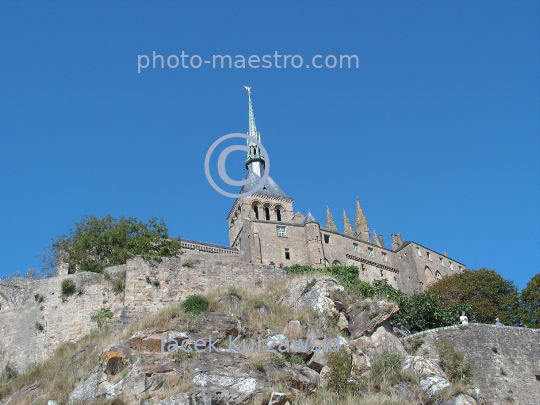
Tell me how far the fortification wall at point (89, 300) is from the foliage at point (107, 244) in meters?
3.48

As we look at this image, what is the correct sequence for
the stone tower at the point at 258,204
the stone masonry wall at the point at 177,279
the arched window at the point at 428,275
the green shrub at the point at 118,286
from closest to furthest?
the stone masonry wall at the point at 177,279 → the green shrub at the point at 118,286 → the arched window at the point at 428,275 → the stone tower at the point at 258,204

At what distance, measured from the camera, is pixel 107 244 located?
33.1m

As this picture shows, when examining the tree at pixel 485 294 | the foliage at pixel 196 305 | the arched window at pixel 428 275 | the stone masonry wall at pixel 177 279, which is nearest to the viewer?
the foliage at pixel 196 305

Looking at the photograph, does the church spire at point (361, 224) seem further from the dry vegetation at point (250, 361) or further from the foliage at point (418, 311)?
the dry vegetation at point (250, 361)

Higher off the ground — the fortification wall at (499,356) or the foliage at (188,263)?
the foliage at (188,263)

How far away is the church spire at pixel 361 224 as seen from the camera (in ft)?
255

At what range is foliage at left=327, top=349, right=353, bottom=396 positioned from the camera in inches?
693

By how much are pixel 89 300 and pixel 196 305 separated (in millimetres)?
6741

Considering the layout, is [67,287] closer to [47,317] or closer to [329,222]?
[47,317]

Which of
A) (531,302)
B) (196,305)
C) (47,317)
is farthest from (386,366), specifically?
(531,302)

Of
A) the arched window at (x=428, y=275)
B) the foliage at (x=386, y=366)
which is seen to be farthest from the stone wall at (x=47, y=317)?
the arched window at (x=428, y=275)

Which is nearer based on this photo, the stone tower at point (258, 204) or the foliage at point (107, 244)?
the foliage at point (107, 244)

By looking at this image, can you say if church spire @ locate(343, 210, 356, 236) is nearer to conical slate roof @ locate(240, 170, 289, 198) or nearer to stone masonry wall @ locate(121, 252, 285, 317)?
conical slate roof @ locate(240, 170, 289, 198)

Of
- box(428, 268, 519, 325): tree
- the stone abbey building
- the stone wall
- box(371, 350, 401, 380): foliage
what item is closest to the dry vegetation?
box(371, 350, 401, 380): foliage
